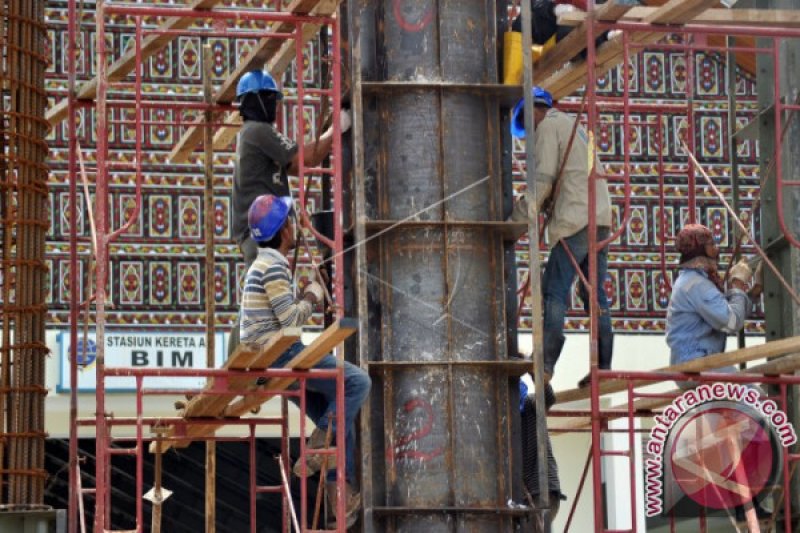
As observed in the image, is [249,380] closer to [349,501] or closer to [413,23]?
[349,501]

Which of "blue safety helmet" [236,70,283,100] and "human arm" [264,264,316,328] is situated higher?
"blue safety helmet" [236,70,283,100]

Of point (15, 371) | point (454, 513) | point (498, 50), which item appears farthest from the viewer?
point (15, 371)

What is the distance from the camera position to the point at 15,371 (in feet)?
51.1

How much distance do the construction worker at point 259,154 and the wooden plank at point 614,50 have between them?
90.2 inches

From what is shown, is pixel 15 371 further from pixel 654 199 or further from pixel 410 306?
pixel 654 199

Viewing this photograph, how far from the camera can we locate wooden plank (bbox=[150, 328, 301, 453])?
12.2 m

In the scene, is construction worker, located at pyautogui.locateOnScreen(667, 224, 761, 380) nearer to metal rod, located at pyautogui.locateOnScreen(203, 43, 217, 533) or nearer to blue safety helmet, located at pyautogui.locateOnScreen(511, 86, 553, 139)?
blue safety helmet, located at pyautogui.locateOnScreen(511, 86, 553, 139)

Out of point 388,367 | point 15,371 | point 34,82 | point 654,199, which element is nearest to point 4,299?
point 15,371

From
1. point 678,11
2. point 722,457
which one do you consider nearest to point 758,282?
point 722,457

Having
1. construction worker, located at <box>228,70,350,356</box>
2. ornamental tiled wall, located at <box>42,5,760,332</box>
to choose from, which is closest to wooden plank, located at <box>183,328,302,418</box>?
construction worker, located at <box>228,70,350,356</box>

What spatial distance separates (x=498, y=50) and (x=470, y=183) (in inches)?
39.9

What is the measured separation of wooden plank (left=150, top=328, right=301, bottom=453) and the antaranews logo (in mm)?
2948

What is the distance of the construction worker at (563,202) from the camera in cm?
1477

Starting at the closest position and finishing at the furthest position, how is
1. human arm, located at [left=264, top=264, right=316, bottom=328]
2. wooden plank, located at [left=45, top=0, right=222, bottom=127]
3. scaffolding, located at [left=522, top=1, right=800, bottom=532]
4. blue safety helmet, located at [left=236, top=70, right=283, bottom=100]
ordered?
human arm, located at [left=264, top=264, right=316, bottom=328]
scaffolding, located at [left=522, top=1, right=800, bottom=532]
blue safety helmet, located at [left=236, top=70, right=283, bottom=100]
wooden plank, located at [left=45, top=0, right=222, bottom=127]
